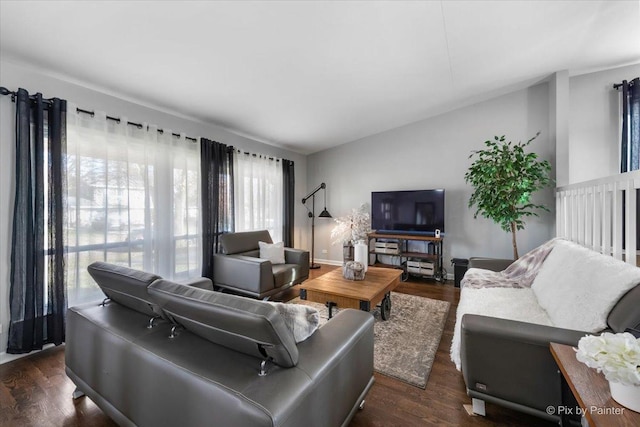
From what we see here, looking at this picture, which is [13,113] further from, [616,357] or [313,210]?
[313,210]

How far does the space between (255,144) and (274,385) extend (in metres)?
4.17

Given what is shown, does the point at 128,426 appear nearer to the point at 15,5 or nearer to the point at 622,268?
the point at 15,5

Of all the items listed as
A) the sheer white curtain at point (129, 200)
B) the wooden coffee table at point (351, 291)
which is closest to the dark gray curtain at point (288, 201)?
the sheer white curtain at point (129, 200)

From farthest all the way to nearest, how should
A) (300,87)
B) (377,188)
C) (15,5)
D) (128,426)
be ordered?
(377,188), (300,87), (15,5), (128,426)

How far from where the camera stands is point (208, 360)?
106 centimetres

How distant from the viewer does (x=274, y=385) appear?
913 millimetres

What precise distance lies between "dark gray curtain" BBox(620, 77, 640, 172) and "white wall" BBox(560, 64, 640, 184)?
0.47 feet

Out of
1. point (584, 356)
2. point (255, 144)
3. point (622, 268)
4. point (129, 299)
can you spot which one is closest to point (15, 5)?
point (129, 299)

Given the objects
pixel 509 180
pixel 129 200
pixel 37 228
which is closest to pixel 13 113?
pixel 37 228

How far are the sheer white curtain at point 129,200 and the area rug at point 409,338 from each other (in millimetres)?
1735

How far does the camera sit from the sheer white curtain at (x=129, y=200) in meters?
2.42

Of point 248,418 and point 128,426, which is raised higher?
point 248,418

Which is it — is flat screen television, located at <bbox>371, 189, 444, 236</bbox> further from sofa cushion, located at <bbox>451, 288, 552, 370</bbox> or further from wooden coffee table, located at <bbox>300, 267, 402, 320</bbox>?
sofa cushion, located at <bbox>451, 288, 552, 370</bbox>

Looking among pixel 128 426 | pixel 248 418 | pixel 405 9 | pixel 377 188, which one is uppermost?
pixel 405 9
